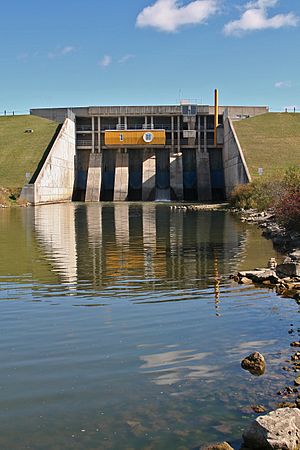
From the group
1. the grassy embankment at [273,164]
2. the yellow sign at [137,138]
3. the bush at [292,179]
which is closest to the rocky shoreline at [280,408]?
the grassy embankment at [273,164]

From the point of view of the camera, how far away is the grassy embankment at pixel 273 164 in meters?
25.1

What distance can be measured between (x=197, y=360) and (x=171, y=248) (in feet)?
43.9

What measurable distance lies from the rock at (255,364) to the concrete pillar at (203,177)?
59.4 m

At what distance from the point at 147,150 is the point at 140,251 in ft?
173

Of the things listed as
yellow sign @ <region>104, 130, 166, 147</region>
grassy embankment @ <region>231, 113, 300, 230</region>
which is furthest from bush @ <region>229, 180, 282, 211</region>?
yellow sign @ <region>104, 130, 166, 147</region>

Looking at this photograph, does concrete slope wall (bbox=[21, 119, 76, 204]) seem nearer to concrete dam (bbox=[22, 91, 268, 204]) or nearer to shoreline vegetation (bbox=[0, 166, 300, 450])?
concrete dam (bbox=[22, 91, 268, 204])

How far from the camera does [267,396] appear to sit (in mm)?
6840

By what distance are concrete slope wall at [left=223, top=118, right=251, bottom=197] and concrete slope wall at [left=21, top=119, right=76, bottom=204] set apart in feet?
62.6

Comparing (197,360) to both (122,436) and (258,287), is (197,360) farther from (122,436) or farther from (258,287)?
(258,287)

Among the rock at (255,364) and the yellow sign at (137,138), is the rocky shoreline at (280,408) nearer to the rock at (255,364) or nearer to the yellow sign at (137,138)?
the rock at (255,364)

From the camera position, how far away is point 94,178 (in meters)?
69.7

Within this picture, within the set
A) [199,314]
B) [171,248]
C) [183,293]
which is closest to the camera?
[199,314]

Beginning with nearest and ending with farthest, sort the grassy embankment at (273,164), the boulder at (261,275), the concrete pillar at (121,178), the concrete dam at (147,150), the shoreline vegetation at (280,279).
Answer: the shoreline vegetation at (280,279) → the boulder at (261,275) → the grassy embankment at (273,164) → the concrete pillar at (121,178) → the concrete dam at (147,150)

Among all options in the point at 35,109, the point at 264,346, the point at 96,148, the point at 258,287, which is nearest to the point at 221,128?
the point at 96,148
